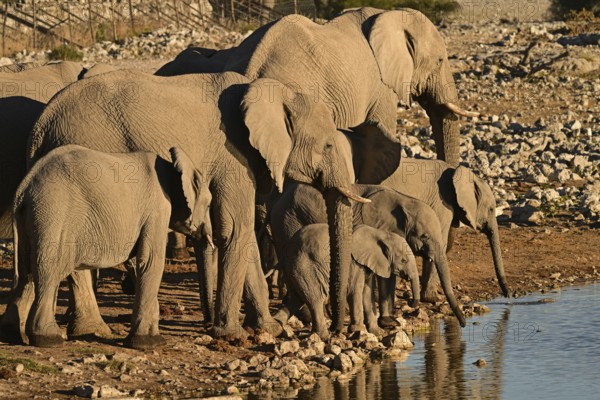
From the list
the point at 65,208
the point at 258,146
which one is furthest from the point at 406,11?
the point at 65,208

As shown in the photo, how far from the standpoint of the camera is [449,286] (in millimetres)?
11180

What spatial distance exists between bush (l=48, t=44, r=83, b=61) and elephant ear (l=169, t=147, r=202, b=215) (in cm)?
1785

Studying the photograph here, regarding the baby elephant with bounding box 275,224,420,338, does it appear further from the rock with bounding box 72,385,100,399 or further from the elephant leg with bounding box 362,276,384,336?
the rock with bounding box 72,385,100,399

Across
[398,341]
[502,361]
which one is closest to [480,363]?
[502,361]

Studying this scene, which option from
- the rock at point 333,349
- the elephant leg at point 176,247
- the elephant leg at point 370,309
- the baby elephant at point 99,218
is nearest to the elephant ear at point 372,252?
the elephant leg at point 370,309

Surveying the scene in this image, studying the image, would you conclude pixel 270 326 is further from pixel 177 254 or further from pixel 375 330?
pixel 177 254

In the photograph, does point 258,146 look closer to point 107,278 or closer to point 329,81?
point 329,81

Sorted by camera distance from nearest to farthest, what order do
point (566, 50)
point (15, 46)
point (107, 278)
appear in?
1. point (107, 278)
2. point (566, 50)
3. point (15, 46)

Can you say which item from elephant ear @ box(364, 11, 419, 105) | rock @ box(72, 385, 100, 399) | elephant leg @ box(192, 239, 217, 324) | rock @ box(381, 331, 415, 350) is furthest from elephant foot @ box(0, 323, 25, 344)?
elephant ear @ box(364, 11, 419, 105)

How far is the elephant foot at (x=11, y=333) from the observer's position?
9336 millimetres

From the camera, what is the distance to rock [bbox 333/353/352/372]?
31.2 feet

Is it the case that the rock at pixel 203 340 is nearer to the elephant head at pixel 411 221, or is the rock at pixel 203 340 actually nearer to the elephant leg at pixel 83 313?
the elephant leg at pixel 83 313

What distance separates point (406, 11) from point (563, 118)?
328 inches

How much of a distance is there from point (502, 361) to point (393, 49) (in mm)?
3640
